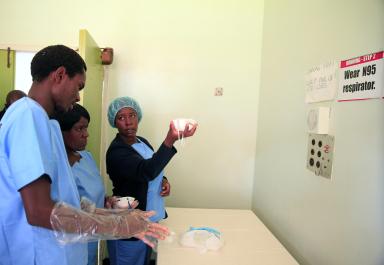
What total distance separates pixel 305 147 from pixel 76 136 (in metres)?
1.15

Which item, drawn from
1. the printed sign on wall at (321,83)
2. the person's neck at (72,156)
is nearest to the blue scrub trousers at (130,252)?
the person's neck at (72,156)

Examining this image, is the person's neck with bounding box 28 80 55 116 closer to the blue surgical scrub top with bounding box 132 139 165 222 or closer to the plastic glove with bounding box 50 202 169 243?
the plastic glove with bounding box 50 202 169 243

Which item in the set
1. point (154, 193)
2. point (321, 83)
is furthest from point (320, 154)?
point (154, 193)

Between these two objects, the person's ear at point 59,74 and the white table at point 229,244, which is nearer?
the person's ear at point 59,74

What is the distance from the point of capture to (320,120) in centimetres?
123

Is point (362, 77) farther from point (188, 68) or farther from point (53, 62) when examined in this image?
point (188, 68)

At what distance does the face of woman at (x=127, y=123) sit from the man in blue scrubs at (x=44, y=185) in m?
0.64

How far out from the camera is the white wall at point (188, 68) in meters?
2.21

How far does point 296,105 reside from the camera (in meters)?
1.55

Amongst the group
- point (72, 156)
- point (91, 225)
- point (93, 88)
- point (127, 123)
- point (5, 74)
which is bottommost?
point (91, 225)

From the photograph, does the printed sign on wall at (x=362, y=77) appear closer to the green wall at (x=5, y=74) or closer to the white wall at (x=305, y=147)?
the white wall at (x=305, y=147)

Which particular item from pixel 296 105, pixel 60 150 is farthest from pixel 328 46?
pixel 60 150

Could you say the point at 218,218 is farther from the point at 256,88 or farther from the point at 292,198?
the point at 256,88

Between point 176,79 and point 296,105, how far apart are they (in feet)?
3.54
